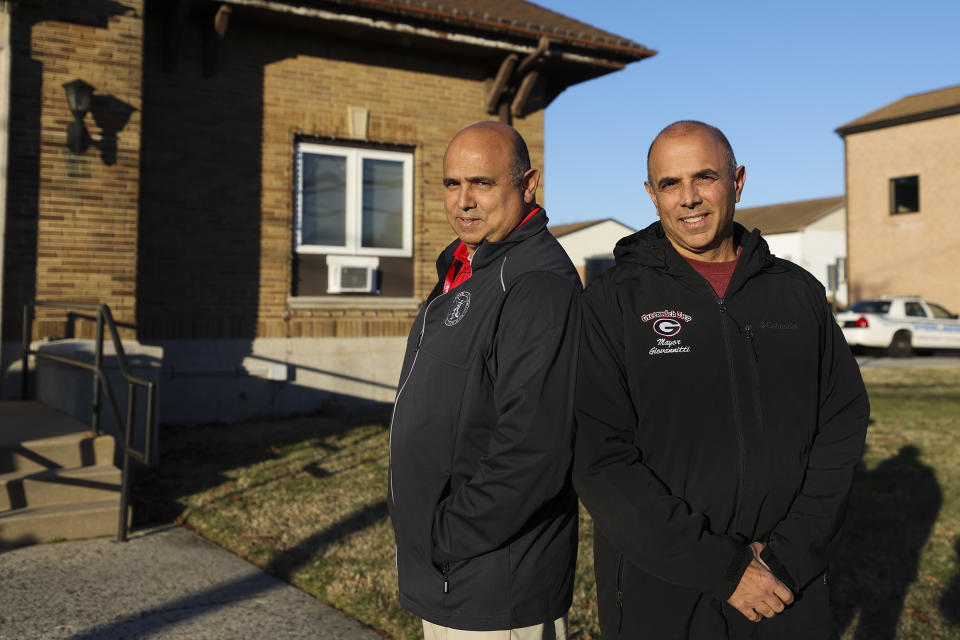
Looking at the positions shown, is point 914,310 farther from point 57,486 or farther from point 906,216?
point 57,486

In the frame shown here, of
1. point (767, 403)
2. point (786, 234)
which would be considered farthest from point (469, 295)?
point (786, 234)

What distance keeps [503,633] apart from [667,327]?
2.93 feet

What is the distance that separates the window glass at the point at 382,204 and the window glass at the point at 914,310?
17.3 meters

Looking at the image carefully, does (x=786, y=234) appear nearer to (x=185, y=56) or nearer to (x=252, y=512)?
(x=185, y=56)

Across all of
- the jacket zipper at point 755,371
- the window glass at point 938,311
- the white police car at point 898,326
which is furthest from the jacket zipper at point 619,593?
the window glass at point 938,311

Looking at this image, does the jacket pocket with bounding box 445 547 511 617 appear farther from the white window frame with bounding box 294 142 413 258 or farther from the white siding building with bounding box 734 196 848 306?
the white siding building with bounding box 734 196 848 306

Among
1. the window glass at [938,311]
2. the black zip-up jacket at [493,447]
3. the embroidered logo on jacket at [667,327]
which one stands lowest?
the black zip-up jacket at [493,447]

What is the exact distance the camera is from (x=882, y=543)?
5742 mm

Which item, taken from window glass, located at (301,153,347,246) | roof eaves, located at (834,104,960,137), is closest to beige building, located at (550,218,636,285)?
roof eaves, located at (834,104,960,137)

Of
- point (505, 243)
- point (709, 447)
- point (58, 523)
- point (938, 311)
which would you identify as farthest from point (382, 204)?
point (938, 311)

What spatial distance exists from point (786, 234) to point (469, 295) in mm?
52257

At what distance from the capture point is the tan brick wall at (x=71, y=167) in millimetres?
8234

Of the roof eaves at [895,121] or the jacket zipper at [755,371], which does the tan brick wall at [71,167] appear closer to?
the jacket zipper at [755,371]

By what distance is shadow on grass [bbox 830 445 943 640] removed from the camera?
4629mm
